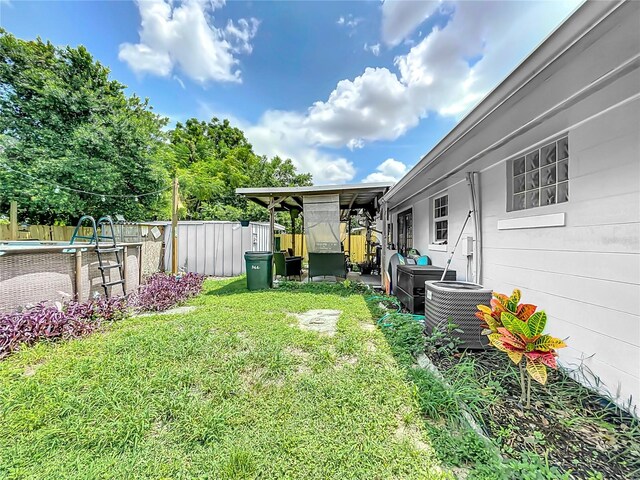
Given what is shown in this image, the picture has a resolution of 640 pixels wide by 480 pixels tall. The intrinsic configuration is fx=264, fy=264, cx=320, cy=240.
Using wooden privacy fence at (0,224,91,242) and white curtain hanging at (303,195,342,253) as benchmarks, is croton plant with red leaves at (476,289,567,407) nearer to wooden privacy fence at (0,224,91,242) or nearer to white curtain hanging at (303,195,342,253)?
white curtain hanging at (303,195,342,253)

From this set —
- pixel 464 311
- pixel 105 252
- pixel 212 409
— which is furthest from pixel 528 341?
pixel 105 252

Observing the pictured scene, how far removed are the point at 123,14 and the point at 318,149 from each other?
12.3 meters

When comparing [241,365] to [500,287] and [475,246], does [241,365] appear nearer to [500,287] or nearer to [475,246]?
→ [500,287]

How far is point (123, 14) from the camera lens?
7.57 meters

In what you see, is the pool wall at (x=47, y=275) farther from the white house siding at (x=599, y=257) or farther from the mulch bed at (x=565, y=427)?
the white house siding at (x=599, y=257)

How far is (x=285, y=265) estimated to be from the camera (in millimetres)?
7918

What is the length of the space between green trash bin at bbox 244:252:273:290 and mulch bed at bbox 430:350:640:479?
5229mm

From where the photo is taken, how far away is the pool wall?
3.52 metres

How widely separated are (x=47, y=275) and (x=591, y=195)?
6661 millimetres

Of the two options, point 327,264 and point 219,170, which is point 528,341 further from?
point 219,170

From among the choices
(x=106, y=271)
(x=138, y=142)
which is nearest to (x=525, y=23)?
(x=106, y=271)

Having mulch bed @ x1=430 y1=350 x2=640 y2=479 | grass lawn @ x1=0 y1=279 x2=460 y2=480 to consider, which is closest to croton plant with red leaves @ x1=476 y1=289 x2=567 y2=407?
mulch bed @ x1=430 y1=350 x2=640 y2=479

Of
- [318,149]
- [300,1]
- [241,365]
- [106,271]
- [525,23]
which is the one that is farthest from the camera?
[318,149]

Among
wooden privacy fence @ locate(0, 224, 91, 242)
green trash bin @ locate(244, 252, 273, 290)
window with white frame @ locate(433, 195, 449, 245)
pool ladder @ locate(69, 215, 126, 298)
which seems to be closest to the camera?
pool ladder @ locate(69, 215, 126, 298)
